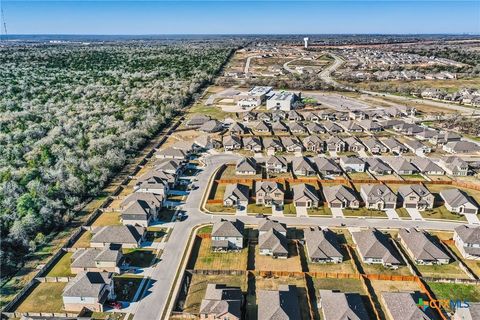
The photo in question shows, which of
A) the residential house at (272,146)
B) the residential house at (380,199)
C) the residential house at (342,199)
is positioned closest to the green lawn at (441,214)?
the residential house at (380,199)

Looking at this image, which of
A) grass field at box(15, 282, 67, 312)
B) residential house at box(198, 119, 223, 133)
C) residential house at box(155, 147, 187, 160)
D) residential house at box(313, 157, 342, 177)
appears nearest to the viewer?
grass field at box(15, 282, 67, 312)

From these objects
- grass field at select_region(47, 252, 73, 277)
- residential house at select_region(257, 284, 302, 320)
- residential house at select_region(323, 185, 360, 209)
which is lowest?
grass field at select_region(47, 252, 73, 277)

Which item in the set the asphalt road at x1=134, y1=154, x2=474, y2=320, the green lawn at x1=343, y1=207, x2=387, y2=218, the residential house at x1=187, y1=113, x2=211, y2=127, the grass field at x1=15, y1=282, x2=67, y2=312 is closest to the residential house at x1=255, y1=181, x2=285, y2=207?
the asphalt road at x1=134, y1=154, x2=474, y2=320

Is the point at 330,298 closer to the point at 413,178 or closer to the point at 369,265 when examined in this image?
the point at 369,265

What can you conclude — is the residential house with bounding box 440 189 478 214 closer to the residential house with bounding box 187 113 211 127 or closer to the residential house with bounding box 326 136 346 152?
the residential house with bounding box 326 136 346 152

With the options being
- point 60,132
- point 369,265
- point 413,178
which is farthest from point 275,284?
point 60,132

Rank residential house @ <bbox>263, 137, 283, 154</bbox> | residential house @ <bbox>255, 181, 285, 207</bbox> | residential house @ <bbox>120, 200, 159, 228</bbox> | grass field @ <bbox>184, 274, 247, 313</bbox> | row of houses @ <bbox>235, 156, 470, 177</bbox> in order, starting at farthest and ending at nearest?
residential house @ <bbox>263, 137, 283, 154</bbox> < row of houses @ <bbox>235, 156, 470, 177</bbox> < residential house @ <bbox>255, 181, 285, 207</bbox> < residential house @ <bbox>120, 200, 159, 228</bbox> < grass field @ <bbox>184, 274, 247, 313</bbox>

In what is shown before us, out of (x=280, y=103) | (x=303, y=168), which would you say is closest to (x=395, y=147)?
(x=303, y=168)

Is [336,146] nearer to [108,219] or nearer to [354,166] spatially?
[354,166]

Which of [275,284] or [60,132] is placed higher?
[60,132]
